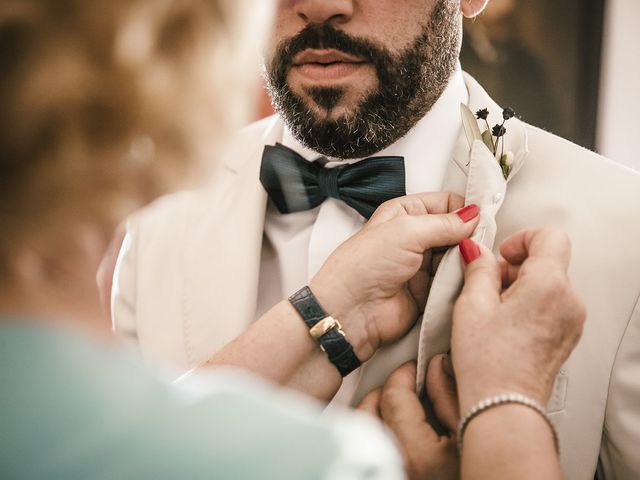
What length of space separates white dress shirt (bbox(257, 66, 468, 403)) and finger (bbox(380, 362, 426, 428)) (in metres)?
0.18

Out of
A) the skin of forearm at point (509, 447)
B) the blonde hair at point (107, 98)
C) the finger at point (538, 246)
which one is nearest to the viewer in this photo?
the blonde hair at point (107, 98)

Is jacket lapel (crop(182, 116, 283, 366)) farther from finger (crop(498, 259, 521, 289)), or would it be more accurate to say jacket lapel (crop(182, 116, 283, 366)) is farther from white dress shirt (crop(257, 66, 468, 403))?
finger (crop(498, 259, 521, 289))

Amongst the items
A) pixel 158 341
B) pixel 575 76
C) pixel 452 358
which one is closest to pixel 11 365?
pixel 452 358

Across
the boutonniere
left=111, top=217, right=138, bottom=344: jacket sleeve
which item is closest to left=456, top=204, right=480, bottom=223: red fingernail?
the boutonniere

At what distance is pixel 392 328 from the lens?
109 cm

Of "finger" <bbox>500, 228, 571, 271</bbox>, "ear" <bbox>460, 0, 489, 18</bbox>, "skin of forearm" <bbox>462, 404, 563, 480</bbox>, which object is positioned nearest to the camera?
"skin of forearm" <bbox>462, 404, 563, 480</bbox>

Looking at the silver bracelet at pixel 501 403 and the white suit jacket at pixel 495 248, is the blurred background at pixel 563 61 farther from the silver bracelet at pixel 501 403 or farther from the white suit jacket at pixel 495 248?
the silver bracelet at pixel 501 403

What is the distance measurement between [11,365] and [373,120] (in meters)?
0.87

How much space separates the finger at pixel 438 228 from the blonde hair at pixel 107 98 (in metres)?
0.55

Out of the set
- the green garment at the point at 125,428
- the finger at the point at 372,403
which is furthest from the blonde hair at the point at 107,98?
the finger at the point at 372,403

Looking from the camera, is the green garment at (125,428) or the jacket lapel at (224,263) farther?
the jacket lapel at (224,263)

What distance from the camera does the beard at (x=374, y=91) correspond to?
47.9 inches

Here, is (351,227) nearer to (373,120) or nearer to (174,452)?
(373,120)

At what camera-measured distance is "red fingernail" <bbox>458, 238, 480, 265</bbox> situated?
0.99 meters
